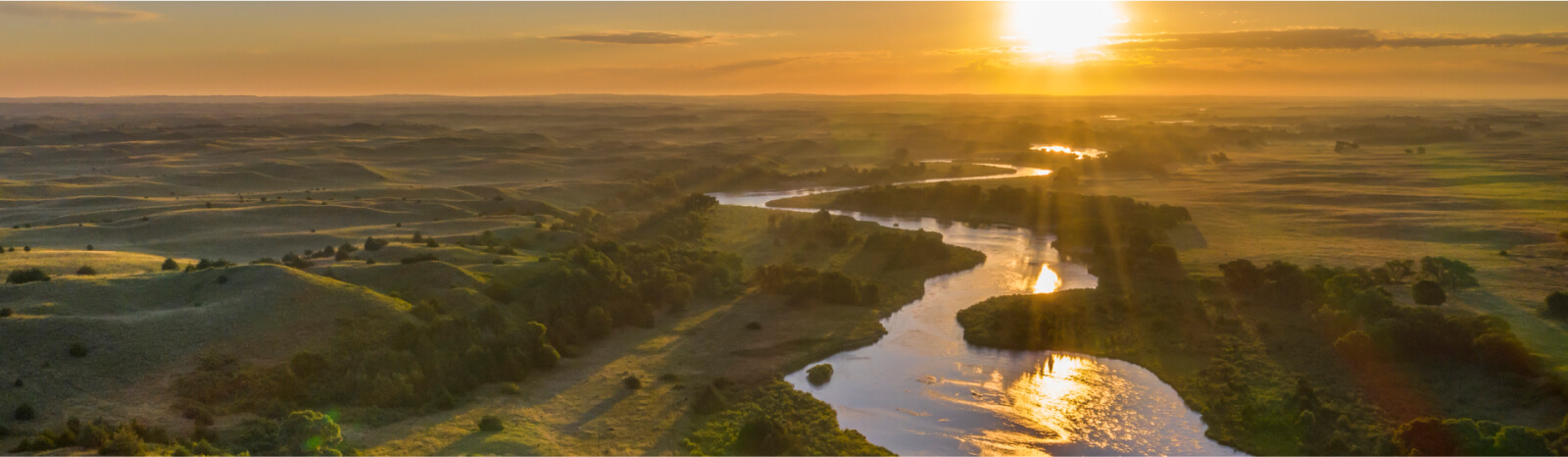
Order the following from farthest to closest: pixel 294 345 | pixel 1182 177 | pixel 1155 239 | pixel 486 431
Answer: pixel 1182 177 → pixel 1155 239 → pixel 294 345 → pixel 486 431


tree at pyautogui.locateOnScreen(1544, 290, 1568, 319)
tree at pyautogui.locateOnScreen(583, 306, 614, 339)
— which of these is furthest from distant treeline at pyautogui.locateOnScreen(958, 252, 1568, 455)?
tree at pyautogui.locateOnScreen(583, 306, 614, 339)

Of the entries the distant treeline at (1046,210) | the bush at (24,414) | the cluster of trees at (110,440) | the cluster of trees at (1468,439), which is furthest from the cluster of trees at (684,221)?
the cluster of trees at (1468,439)

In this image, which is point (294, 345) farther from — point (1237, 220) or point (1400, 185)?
point (1400, 185)

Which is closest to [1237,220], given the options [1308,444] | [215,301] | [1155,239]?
[1155,239]

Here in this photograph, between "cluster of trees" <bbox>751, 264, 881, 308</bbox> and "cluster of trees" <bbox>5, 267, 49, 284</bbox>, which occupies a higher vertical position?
"cluster of trees" <bbox>751, 264, 881, 308</bbox>

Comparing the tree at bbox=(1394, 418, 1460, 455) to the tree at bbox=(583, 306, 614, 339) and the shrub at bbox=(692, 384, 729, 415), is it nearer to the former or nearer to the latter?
the shrub at bbox=(692, 384, 729, 415)

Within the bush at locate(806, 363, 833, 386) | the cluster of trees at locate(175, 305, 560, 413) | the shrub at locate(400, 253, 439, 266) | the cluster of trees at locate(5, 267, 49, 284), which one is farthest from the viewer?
the shrub at locate(400, 253, 439, 266)
